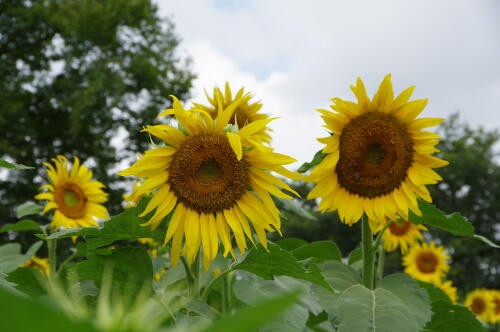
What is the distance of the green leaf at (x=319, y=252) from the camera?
179 cm

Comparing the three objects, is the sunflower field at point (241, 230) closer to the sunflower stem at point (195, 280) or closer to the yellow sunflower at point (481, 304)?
the sunflower stem at point (195, 280)

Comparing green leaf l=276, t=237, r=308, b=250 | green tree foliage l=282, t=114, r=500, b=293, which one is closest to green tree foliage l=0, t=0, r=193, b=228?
green tree foliage l=282, t=114, r=500, b=293

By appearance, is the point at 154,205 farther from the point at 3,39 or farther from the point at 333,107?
the point at 3,39

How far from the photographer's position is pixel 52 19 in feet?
57.2

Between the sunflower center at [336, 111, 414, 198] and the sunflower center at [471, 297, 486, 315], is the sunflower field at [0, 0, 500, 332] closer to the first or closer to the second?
the sunflower center at [336, 111, 414, 198]

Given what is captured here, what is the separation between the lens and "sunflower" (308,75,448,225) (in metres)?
1.87

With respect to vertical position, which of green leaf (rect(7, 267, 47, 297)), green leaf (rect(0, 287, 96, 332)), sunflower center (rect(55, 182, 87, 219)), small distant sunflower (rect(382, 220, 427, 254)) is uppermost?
small distant sunflower (rect(382, 220, 427, 254))

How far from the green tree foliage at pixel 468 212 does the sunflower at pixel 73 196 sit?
80.1 feet

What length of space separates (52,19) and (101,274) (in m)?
18.1

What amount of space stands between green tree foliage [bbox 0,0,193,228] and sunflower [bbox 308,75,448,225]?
15141mm

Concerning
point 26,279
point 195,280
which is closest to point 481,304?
point 195,280

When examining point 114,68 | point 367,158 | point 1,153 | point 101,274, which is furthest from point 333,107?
point 114,68

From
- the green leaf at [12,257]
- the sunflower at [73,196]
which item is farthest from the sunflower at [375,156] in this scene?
the sunflower at [73,196]

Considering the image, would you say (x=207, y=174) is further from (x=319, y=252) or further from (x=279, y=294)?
(x=319, y=252)
